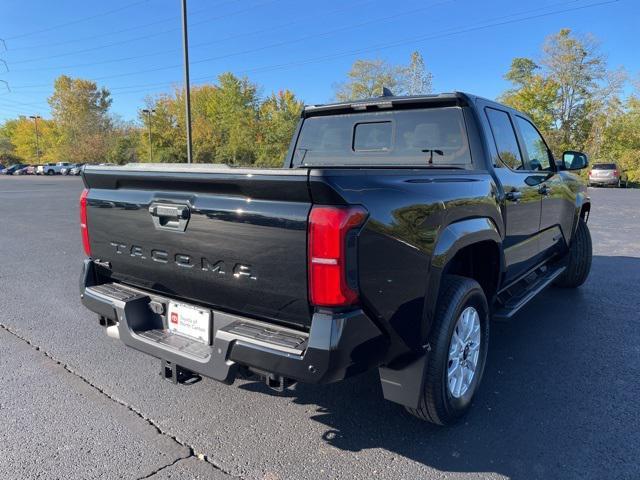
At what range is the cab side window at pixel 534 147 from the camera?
419cm

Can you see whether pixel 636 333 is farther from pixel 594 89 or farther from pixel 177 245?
pixel 594 89

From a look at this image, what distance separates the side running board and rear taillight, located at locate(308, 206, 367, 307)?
177cm

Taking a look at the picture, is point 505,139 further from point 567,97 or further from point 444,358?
point 567,97

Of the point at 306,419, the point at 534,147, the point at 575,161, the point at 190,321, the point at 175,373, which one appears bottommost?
the point at 306,419

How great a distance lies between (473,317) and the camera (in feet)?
9.52

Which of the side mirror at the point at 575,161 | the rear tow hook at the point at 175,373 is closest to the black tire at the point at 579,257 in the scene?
the side mirror at the point at 575,161

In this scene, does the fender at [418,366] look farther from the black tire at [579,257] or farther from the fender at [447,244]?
the black tire at [579,257]

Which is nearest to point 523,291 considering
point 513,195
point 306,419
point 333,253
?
point 513,195

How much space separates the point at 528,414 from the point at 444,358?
33.5 inches

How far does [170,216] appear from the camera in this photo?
2432 millimetres

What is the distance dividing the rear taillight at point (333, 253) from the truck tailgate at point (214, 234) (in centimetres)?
5

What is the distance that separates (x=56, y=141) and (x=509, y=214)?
87150mm

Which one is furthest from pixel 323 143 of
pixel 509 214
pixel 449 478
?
pixel 449 478

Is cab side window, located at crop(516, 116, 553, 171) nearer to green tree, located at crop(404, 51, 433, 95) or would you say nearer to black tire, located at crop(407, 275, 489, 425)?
black tire, located at crop(407, 275, 489, 425)
